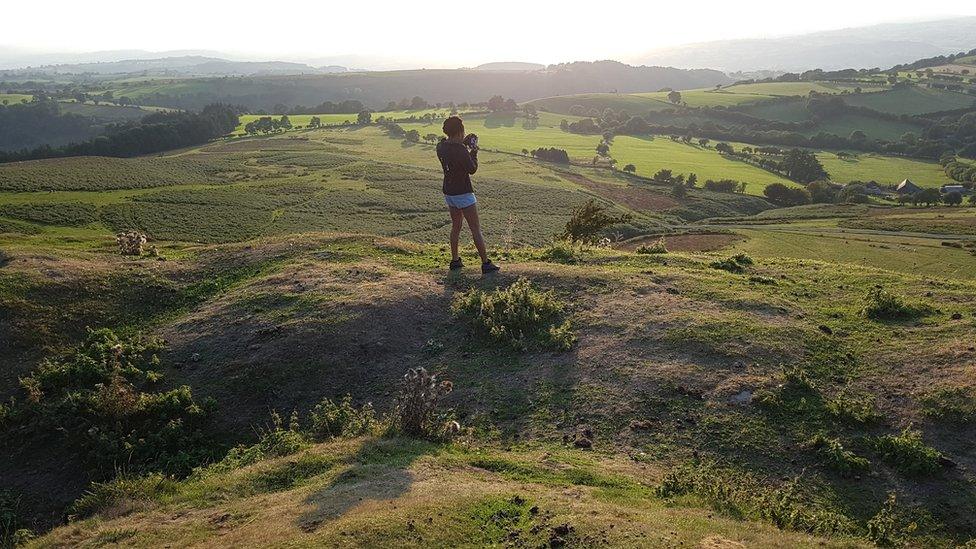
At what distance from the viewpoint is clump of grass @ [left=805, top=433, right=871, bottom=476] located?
7516mm

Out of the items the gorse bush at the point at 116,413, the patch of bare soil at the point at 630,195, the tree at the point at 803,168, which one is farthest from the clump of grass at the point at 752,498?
the tree at the point at 803,168

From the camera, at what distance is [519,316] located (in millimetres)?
11523

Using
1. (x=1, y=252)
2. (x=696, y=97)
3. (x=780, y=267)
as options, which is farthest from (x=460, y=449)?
(x=696, y=97)

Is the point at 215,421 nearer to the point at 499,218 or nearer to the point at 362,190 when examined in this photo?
the point at 499,218

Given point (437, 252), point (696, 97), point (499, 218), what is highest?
point (696, 97)

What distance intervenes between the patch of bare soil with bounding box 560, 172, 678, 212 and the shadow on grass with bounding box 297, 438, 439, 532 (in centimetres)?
7224

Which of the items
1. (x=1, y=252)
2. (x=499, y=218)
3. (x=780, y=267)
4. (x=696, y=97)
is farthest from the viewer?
(x=696, y=97)

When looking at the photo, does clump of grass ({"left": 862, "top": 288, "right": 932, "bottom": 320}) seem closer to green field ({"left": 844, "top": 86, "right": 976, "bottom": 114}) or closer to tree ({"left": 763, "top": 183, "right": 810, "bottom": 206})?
tree ({"left": 763, "top": 183, "right": 810, "bottom": 206})

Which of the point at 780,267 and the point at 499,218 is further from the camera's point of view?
the point at 499,218

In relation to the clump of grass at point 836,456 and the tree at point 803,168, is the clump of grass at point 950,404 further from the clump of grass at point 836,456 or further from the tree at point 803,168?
the tree at point 803,168

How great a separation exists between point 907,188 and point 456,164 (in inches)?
3856

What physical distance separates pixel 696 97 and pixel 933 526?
7428 inches

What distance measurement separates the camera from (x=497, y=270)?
46.3 ft

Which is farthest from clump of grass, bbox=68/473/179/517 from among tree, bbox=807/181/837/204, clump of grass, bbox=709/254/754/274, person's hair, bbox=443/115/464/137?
tree, bbox=807/181/837/204
